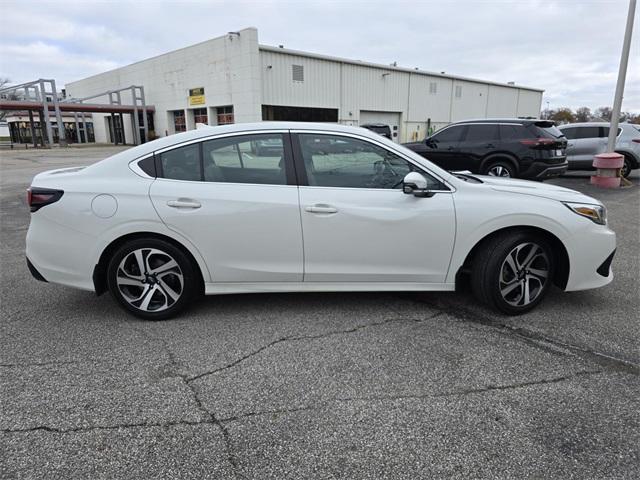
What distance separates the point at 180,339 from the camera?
11.2ft

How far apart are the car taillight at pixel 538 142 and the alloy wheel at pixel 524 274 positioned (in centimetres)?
699

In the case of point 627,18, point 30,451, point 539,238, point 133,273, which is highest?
point 627,18

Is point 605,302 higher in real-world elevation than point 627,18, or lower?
lower

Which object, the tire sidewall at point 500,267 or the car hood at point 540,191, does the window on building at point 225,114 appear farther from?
the tire sidewall at point 500,267

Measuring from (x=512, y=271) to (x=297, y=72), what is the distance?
3001 cm

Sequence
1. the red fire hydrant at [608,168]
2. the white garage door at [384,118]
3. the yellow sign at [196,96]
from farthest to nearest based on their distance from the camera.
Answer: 1. the white garage door at [384,118]
2. the yellow sign at [196,96]
3. the red fire hydrant at [608,168]

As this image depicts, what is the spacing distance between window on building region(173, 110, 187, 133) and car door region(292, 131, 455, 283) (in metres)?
36.7

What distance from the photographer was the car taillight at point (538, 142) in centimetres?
972

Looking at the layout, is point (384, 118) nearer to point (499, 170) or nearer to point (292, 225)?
point (499, 170)

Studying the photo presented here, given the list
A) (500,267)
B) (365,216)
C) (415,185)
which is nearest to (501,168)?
(500,267)

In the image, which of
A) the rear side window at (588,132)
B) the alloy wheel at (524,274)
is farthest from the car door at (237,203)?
the rear side window at (588,132)

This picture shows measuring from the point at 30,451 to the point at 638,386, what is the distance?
11.5 ft

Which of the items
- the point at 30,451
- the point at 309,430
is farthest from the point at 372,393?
the point at 30,451

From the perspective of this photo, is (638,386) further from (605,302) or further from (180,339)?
(180,339)
